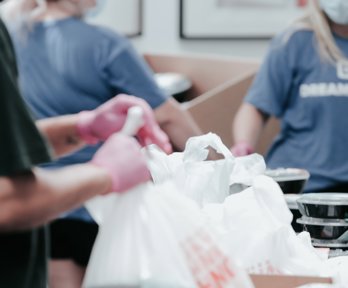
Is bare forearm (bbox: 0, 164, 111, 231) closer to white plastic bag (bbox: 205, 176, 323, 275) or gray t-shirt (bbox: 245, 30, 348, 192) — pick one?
white plastic bag (bbox: 205, 176, 323, 275)

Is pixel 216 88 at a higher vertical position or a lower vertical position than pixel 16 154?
lower

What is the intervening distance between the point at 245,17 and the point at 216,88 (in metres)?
1.06

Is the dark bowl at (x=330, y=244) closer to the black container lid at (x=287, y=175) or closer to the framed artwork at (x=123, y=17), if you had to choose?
the black container lid at (x=287, y=175)

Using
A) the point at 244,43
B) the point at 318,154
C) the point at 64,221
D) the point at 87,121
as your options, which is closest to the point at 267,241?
the point at 87,121

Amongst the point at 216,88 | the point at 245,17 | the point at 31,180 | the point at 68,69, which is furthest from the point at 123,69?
the point at 245,17

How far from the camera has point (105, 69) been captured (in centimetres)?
260

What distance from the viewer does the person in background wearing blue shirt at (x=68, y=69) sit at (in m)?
2.57

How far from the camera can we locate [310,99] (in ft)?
9.45

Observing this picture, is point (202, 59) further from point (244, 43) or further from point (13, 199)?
point (13, 199)

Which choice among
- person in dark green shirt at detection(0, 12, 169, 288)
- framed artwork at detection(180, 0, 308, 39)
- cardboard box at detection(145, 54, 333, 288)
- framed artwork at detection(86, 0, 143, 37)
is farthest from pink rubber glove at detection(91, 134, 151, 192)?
framed artwork at detection(180, 0, 308, 39)

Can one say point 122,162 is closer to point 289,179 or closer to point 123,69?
point 289,179

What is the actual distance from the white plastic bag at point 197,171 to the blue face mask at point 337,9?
116 centimetres

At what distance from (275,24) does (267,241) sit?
10.3ft

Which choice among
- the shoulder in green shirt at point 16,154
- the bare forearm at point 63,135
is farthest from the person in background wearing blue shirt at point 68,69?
the shoulder in green shirt at point 16,154
